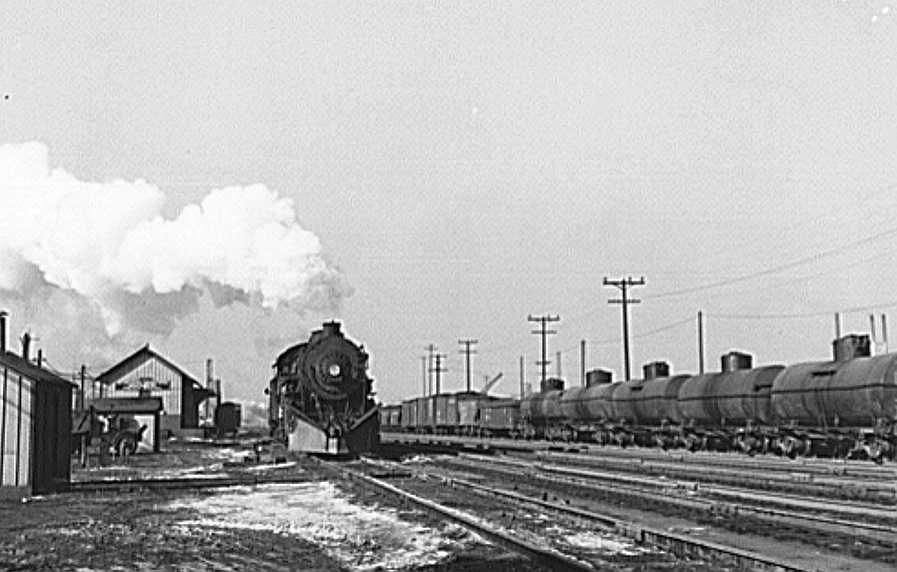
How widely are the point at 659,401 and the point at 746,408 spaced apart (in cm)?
778

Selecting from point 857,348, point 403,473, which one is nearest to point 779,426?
point 857,348

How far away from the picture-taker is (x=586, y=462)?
3716 centimetres

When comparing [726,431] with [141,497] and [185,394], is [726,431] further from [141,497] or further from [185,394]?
→ [185,394]

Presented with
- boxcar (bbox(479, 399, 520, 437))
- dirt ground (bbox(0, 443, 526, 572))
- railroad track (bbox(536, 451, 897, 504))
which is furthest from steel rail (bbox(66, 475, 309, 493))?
boxcar (bbox(479, 399, 520, 437))

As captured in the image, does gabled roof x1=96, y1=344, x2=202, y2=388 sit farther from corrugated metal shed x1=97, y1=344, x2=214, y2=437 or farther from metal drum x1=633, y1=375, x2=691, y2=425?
metal drum x1=633, y1=375, x2=691, y2=425

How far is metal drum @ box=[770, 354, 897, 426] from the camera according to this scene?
3247cm

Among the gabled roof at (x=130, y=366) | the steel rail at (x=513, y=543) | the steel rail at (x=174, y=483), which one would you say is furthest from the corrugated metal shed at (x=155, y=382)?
the steel rail at (x=513, y=543)

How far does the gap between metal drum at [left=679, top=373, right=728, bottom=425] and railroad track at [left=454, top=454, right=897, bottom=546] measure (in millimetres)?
13943

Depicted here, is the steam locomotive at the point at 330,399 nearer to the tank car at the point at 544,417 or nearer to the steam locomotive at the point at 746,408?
the steam locomotive at the point at 746,408

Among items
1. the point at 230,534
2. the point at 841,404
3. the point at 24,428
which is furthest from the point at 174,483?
the point at 841,404

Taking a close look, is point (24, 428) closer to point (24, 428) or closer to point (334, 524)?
point (24, 428)

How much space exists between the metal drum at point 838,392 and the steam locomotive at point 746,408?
1.2 inches

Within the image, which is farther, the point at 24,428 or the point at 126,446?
the point at 126,446

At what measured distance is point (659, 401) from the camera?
159ft
